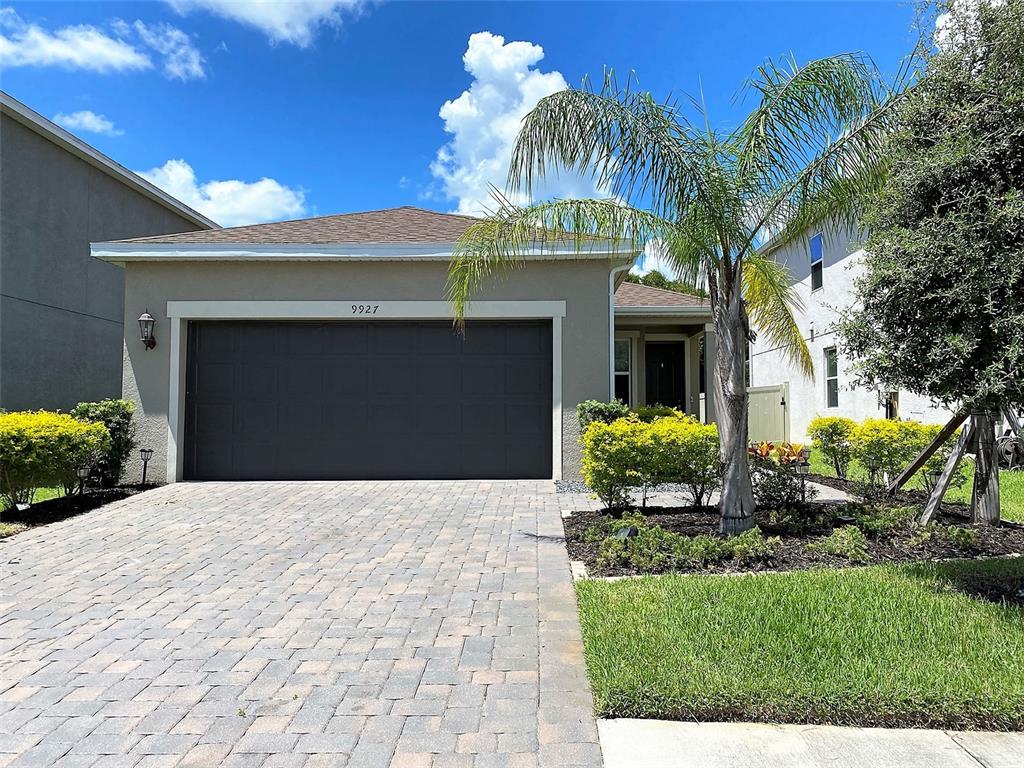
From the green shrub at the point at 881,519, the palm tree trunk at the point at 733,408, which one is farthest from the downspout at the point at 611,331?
the green shrub at the point at 881,519

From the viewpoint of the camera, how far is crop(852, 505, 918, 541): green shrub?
6352 millimetres

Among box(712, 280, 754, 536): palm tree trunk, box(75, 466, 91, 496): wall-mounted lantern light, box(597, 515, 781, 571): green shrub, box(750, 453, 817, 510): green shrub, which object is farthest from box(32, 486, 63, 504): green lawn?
box(750, 453, 817, 510): green shrub

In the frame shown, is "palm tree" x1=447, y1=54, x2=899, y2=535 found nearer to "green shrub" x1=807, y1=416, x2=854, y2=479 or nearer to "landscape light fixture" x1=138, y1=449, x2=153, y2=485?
"green shrub" x1=807, y1=416, x2=854, y2=479

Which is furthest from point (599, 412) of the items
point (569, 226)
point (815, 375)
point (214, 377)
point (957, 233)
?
point (815, 375)

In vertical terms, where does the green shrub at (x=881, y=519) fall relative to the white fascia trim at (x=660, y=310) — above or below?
below

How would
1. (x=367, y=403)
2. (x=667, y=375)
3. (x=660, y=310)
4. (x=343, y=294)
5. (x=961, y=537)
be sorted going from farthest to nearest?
(x=667, y=375) → (x=660, y=310) → (x=367, y=403) → (x=343, y=294) → (x=961, y=537)

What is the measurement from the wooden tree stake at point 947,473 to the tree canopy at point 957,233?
278cm

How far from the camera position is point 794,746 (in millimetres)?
2836

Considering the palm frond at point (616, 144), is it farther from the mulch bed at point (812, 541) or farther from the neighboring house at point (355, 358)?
the neighboring house at point (355, 358)

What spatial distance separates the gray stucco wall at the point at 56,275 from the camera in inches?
521

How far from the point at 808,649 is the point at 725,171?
14.3ft

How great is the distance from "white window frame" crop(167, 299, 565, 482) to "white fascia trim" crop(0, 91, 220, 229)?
6.02 metres

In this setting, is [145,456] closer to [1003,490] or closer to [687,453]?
[687,453]

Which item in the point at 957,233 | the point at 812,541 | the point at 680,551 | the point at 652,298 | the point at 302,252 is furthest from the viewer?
the point at 652,298
